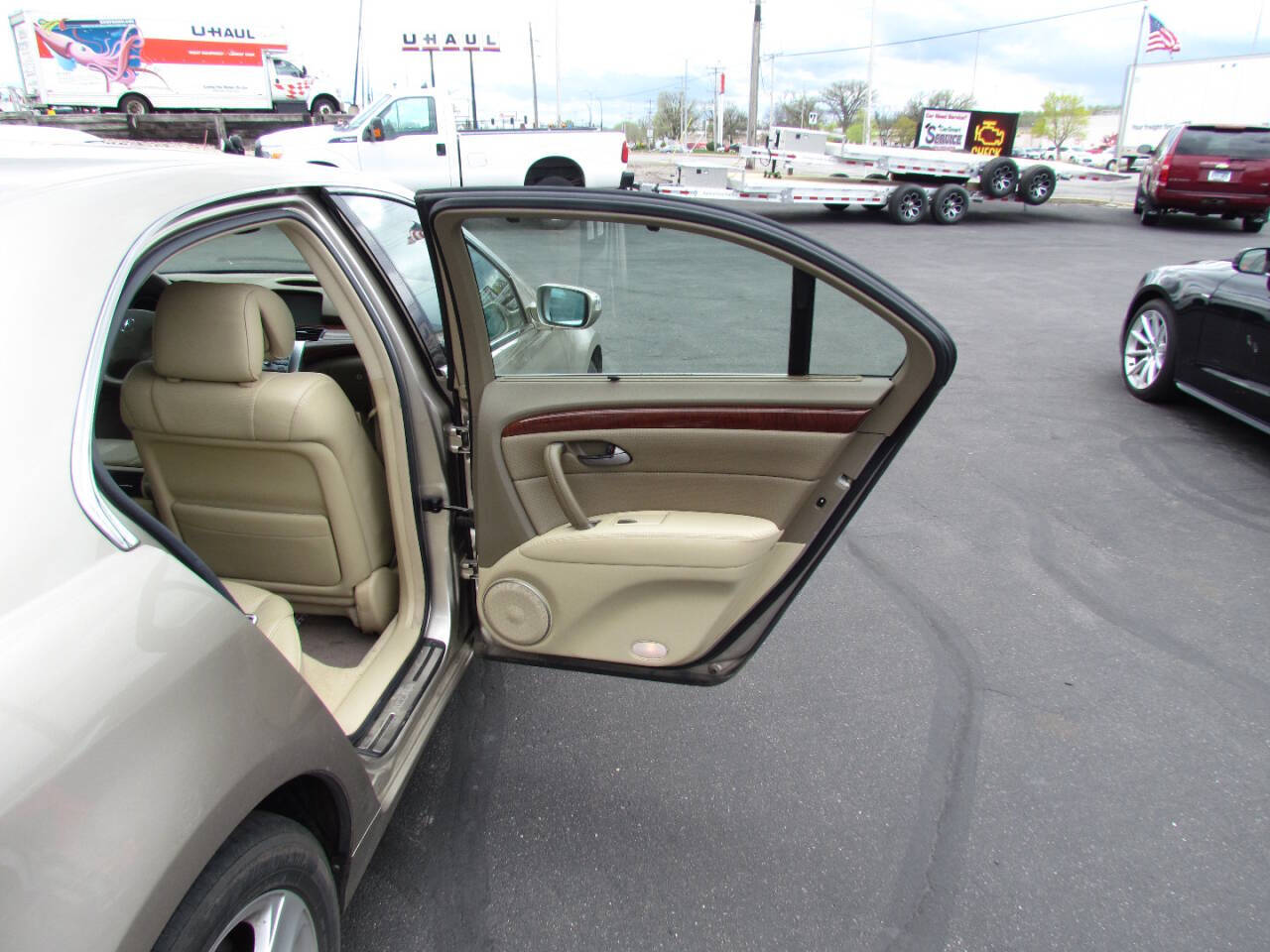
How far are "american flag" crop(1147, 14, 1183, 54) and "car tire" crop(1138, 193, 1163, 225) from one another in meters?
20.2

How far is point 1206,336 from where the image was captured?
17.3 ft

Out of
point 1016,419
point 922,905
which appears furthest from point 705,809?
point 1016,419

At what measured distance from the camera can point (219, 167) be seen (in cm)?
183

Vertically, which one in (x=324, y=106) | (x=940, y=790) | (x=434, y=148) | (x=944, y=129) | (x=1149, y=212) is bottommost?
(x=940, y=790)

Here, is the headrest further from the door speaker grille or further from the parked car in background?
the door speaker grille

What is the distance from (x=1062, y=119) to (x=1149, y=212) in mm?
84292

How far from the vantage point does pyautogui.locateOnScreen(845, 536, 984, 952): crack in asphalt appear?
208 centimetres

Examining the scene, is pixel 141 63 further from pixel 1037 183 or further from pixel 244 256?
pixel 1037 183

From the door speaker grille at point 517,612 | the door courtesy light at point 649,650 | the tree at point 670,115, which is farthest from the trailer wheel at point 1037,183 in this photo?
the tree at point 670,115

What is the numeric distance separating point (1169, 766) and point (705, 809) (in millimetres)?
1465

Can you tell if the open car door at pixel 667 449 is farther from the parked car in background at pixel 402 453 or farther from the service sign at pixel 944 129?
the service sign at pixel 944 129

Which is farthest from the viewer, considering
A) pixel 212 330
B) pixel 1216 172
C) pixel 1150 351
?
pixel 1216 172

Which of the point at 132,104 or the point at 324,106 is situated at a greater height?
the point at 324,106

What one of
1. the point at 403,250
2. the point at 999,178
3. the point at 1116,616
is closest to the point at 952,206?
the point at 999,178
